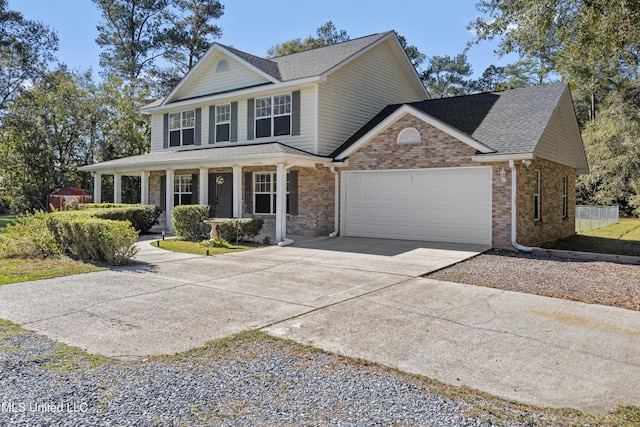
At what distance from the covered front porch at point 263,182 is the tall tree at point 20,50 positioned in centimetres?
1574

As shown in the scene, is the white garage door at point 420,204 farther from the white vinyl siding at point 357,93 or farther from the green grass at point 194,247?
the green grass at point 194,247

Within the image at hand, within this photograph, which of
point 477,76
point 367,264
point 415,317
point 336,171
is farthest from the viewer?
point 477,76

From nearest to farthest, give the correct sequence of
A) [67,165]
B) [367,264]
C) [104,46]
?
[367,264]
[67,165]
[104,46]

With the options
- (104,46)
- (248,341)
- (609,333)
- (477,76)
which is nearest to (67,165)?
(104,46)

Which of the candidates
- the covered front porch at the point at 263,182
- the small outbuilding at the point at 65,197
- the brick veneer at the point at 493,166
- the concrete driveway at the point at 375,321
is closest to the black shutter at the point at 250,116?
the covered front porch at the point at 263,182

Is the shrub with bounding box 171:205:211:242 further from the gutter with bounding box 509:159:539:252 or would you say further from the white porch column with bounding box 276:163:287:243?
the gutter with bounding box 509:159:539:252

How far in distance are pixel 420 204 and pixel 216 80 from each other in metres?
10.2

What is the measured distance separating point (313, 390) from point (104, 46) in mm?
37345

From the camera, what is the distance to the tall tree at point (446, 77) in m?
40.8

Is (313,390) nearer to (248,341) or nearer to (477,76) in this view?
(248,341)

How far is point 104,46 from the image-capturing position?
34.0 meters

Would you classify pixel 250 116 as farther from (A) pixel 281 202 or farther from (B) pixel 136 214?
Answer: (B) pixel 136 214

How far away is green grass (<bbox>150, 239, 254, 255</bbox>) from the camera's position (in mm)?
11828

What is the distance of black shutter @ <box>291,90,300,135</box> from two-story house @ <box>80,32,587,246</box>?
36 millimetres
